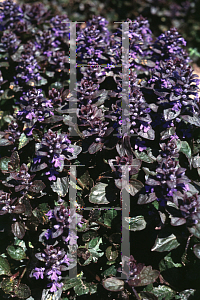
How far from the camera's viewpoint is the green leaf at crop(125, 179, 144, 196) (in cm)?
270

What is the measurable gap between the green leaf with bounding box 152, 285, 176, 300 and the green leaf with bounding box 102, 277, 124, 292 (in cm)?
40

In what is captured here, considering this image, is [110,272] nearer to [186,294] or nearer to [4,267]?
[186,294]

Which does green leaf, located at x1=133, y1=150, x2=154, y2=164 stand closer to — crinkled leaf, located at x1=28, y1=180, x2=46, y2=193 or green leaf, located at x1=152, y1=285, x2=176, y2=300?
crinkled leaf, located at x1=28, y1=180, x2=46, y2=193

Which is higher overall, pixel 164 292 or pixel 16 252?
pixel 16 252

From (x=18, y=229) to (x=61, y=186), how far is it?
0.60m

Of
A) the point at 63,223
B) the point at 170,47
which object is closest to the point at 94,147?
the point at 63,223

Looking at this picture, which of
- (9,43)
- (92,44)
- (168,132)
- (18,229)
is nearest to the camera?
(18,229)

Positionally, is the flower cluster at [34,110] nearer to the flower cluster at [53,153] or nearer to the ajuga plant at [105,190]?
the ajuga plant at [105,190]

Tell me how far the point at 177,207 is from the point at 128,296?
0.93 metres

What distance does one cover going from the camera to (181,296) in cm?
262

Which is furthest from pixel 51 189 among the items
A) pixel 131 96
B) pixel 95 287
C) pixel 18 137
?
pixel 131 96

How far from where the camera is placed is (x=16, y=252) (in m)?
2.86

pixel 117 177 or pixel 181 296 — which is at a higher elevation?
pixel 117 177

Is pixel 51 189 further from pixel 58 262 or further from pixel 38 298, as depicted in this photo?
pixel 38 298
